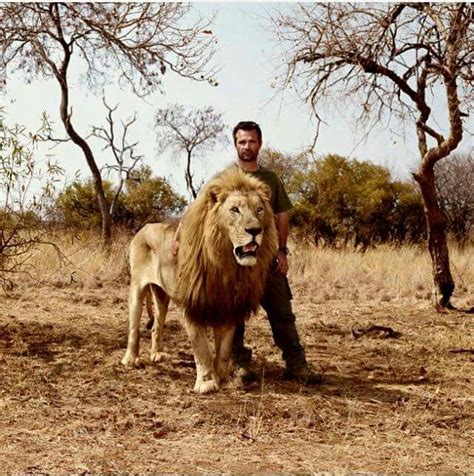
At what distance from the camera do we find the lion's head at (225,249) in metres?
5.07

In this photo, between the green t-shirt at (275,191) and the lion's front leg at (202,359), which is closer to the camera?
the lion's front leg at (202,359)

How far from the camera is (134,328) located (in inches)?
255

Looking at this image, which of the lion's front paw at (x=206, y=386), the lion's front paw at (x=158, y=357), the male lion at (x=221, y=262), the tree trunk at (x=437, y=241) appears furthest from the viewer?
the tree trunk at (x=437, y=241)

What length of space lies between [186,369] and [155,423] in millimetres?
1602

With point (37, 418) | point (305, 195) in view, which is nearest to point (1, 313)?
point (37, 418)

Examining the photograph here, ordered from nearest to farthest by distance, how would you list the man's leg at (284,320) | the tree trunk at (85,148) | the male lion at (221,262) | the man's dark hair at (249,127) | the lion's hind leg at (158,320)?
the male lion at (221,262)
the man's dark hair at (249,127)
the man's leg at (284,320)
the lion's hind leg at (158,320)
the tree trunk at (85,148)

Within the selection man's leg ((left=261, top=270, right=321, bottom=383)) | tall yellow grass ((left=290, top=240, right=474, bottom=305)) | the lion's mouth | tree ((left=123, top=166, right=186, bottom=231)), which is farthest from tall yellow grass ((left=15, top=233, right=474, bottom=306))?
tree ((left=123, top=166, right=186, bottom=231))

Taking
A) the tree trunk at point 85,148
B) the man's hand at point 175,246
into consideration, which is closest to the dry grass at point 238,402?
the man's hand at point 175,246

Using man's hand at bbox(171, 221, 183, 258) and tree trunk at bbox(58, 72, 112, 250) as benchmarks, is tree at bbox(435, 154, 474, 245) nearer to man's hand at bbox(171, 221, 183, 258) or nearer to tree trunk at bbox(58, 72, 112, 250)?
tree trunk at bbox(58, 72, 112, 250)

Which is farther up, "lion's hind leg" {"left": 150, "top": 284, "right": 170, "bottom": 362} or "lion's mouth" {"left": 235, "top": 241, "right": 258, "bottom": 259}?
"lion's mouth" {"left": 235, "top": 241, "right": 258, "bottom": 259}

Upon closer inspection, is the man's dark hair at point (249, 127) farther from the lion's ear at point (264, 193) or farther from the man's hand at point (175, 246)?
the man's hand at point (175, 246)

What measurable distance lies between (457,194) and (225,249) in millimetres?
21637

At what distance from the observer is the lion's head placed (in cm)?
507

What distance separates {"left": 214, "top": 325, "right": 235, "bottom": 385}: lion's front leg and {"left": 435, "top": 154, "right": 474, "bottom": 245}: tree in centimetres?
1783
